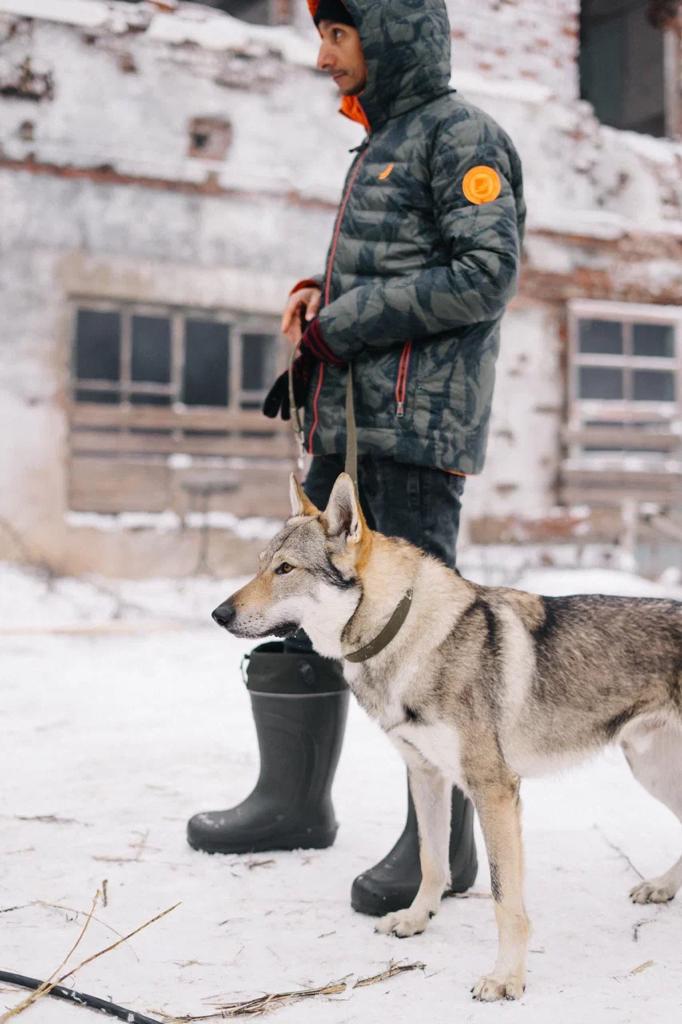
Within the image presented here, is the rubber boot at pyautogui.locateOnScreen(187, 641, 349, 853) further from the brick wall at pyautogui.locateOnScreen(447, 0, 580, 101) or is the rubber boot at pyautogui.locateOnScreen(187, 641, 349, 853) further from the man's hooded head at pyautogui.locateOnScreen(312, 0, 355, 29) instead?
the brick wall at pyautogui.locateOnScreen(447, 0, 580, 101)

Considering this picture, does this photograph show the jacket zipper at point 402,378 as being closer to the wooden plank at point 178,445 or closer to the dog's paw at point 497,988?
the dog's paw at point 497,988

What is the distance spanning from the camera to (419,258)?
247cm

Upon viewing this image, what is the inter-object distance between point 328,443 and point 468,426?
391 millimetres

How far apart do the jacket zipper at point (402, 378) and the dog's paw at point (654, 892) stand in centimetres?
139

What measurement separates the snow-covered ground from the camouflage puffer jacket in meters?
1.01

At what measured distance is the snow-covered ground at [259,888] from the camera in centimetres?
191

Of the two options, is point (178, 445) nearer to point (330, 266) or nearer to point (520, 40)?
point (520, 40)

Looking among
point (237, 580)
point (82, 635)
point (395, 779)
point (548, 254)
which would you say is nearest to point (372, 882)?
point (395, 779)

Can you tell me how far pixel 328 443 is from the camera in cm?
259

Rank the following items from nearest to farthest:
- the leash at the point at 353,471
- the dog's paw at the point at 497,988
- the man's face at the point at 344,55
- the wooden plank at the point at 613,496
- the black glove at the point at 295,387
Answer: the dog's paw at the point at 497,988, the leash at the point at 353,471, the man's face at the point at 344,55, the black glove at the point at 295,387, the wooden plank at the point at 613,496

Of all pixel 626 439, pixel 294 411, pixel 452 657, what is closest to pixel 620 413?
pixel 626 439

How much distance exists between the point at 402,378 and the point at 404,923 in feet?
4.44

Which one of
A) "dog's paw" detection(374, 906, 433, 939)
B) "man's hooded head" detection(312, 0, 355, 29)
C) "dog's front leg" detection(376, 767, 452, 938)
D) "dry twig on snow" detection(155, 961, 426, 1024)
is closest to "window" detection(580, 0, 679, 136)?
"man's hooded head" detection(312, 0, 355, 29)

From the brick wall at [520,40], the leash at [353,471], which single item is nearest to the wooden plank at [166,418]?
the brick wall at [520,40]
